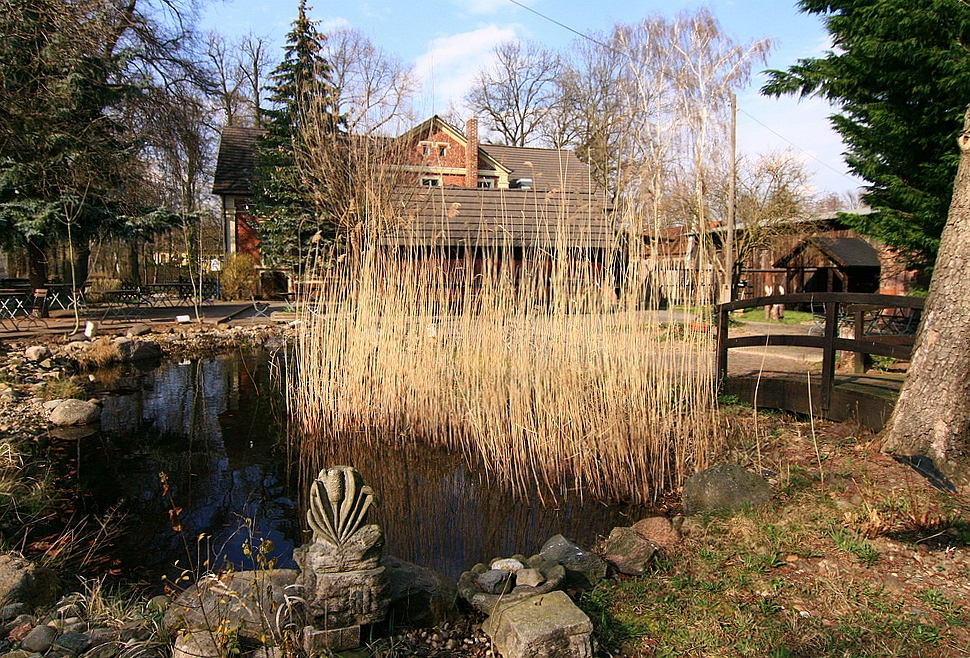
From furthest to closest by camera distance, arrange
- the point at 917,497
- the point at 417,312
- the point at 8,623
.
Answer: the point at 417,312, the point at 917,497, the point at 8,623

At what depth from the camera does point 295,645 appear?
2074 millimetres

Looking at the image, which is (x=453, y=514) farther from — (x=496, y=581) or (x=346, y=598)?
(x=346, y=598)

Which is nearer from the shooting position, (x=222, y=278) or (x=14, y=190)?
(x=14, y=190)

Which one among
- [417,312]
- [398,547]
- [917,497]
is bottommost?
[398,547]

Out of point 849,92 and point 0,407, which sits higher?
point 849,92

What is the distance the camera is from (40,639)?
2199mm

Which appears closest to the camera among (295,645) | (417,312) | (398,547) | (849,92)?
(295,645)

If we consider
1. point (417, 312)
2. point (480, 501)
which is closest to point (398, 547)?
point (480, 501)

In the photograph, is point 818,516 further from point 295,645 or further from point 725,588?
point 295,645

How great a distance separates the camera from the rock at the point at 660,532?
10.2 feet

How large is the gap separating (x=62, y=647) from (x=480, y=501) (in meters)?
2.34

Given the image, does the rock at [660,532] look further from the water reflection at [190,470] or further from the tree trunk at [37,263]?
the tree trunk at [37,263]

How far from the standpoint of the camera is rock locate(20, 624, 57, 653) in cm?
217

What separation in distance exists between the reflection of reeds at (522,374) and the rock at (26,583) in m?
2.38
